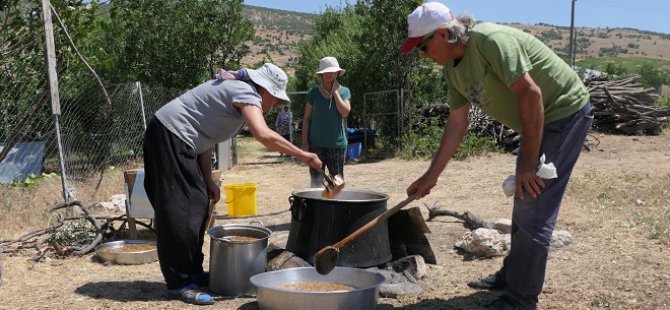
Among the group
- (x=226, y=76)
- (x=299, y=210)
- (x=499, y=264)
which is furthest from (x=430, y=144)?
(x=226, y=76)

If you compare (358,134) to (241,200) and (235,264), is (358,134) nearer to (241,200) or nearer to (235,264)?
(241,200)

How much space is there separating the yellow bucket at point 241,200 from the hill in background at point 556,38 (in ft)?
181

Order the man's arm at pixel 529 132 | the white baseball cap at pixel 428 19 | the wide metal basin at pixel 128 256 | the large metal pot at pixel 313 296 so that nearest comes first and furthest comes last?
the man's arm at pixel 529 132
the white baseball cap at pixel 428 19
the large metal pot at pixel 313 296
the wide metal basin at pixel 128 256

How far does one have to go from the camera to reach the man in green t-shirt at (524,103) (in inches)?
114

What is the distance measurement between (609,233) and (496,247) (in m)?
1.02

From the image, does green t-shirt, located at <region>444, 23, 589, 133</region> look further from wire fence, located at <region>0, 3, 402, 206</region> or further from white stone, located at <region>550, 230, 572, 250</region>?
wire fence, located at <region>0, 3, 402, 206</region>

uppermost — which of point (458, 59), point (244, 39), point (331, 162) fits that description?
point (244, 39)

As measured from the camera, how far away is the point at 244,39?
13.6 meters

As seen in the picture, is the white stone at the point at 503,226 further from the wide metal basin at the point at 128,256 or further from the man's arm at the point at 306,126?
the wide metal basin at the point at 128,256

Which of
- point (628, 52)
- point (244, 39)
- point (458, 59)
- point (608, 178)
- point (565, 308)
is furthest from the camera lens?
point (628, 52)

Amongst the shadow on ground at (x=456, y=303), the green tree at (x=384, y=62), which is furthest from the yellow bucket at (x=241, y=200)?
the green tree at (x=384, y=62)

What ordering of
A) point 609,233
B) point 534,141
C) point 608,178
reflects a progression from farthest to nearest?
1. point 608,178
2. point 609,233
3. point 534,141

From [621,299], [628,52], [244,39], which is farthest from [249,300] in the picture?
[628,52]

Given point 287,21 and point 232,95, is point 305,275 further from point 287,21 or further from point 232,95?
point 287,21
